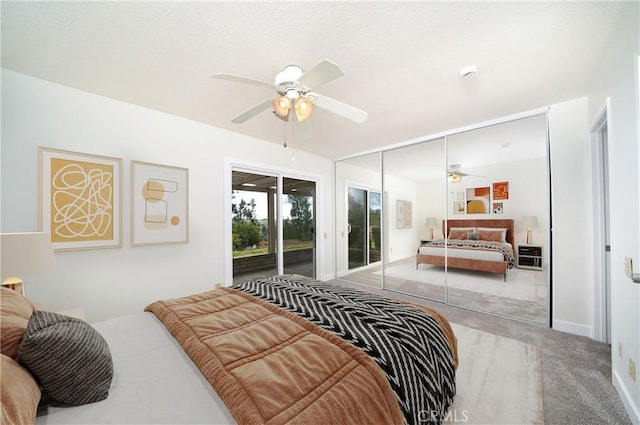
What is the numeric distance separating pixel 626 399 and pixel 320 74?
9.27 feet

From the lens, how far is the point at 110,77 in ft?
7.00

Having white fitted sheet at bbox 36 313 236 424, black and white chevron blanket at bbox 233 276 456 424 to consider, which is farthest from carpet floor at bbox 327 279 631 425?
white fitted sheet at bbox 36 313 236 424

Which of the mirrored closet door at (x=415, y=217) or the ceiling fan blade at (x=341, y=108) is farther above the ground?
the ceiling fan blade at (x=341, y=108)

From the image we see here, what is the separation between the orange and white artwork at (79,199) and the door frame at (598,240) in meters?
4.85

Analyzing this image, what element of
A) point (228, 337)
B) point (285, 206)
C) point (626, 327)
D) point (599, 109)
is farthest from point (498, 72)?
point (285, 206)

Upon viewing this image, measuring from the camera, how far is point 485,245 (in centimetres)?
325

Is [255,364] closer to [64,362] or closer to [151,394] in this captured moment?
[151,394]

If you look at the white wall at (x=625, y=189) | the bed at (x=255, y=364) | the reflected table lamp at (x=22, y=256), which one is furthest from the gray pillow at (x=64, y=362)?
the white wall at (x=625, y=189)

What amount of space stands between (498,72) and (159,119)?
3.52m

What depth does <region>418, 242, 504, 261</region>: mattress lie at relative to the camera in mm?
3264

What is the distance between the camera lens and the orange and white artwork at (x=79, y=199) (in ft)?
7.09

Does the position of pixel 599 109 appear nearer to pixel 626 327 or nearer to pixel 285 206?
pixel 626 327

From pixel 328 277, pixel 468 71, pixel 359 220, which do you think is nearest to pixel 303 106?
pixel 468 71

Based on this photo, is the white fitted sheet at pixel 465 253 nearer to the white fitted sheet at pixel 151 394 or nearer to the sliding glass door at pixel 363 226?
the sliding glass door at pixel 363 226
